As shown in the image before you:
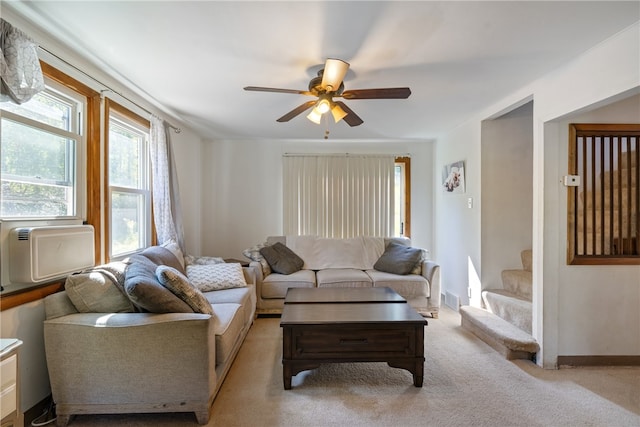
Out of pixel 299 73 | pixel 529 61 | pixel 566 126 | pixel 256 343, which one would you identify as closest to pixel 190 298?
pixel 256 343

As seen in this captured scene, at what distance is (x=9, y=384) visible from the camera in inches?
52.0

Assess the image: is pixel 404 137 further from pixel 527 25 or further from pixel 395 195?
pixel 527 25

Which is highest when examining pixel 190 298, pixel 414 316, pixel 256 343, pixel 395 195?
pixel 395 195

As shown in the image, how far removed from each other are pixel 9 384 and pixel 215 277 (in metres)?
1.83

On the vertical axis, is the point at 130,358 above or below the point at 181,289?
below

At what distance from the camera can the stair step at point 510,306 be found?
279cm

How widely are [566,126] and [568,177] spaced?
1.33ft

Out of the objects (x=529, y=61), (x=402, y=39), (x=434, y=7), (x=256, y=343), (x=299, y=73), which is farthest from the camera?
(x=256, y=343)

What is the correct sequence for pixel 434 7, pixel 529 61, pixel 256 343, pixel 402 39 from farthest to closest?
pixel 256 343
pixel 529 61
pixel 402 39
pixel 434 7

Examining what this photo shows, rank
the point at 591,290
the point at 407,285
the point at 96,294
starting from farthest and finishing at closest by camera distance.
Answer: the point at 407,285 < the point at 591,290 < the point at 96,294

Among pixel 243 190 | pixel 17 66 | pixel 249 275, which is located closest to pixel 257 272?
pixel 249 275

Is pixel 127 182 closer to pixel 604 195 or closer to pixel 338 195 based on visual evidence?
pixel 338 195

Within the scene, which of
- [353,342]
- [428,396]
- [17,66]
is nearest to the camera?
[17,66]

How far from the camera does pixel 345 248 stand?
4.29 metres
